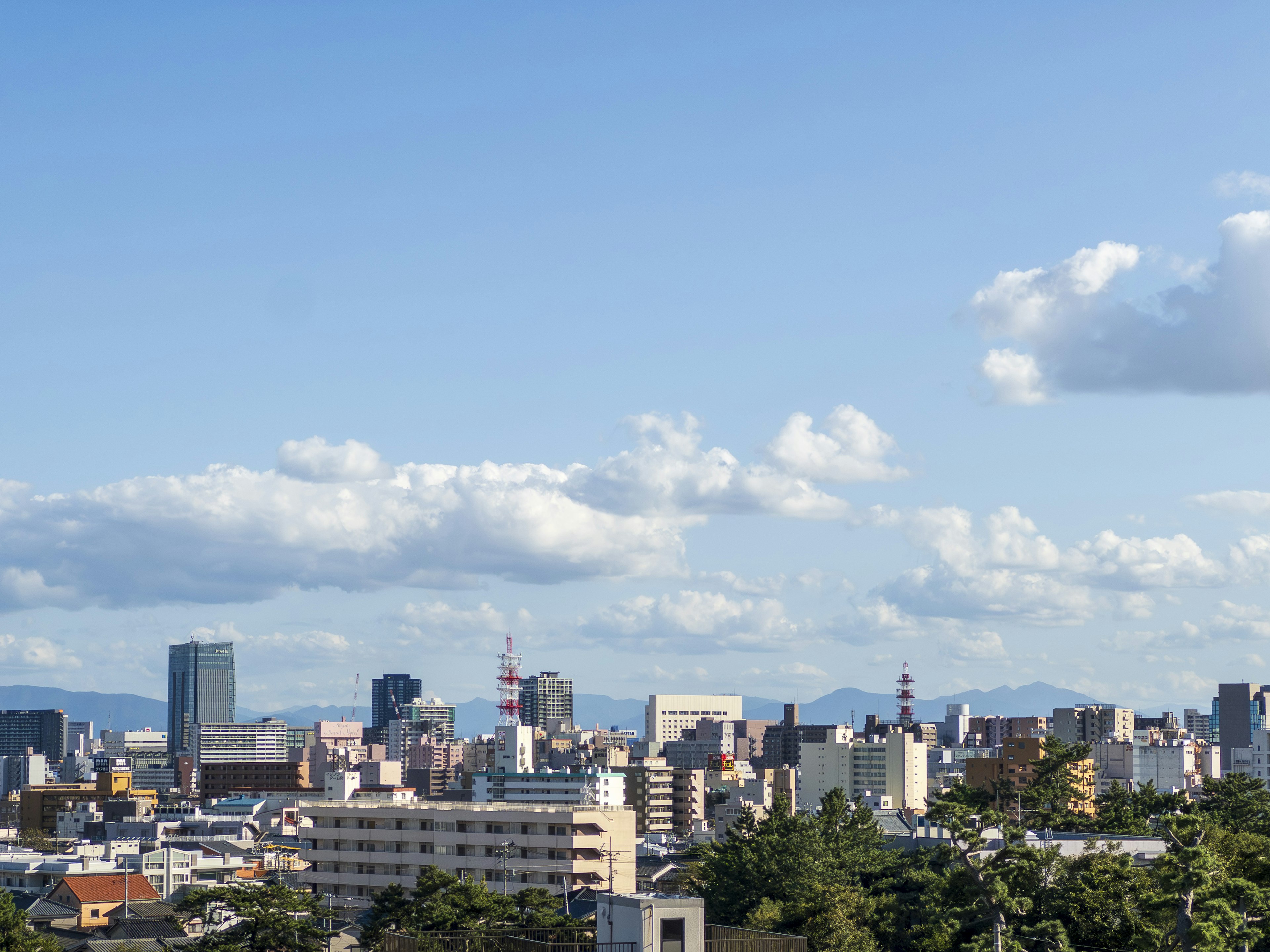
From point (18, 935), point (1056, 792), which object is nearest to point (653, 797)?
point (1056, 792)

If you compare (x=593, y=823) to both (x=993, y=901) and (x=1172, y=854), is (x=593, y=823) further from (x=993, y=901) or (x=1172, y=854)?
(x=1172, y=854)

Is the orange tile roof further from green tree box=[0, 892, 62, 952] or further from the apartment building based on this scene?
the apartment building

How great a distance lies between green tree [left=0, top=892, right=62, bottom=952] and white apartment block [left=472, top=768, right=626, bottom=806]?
93.5 metres

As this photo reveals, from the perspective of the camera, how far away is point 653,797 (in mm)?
175500

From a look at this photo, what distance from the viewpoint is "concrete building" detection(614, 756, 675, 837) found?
174 metres

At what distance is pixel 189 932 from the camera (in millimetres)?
77000

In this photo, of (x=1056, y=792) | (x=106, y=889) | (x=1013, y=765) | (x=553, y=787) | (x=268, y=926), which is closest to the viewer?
(x=268, y=926)

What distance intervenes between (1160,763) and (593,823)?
132302mm

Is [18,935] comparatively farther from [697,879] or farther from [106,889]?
[697,879]

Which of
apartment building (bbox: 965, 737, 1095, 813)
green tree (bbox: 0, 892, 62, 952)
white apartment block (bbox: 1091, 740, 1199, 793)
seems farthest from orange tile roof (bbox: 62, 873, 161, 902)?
white apartment block (bbox: 1091, 740, 1199, 793)

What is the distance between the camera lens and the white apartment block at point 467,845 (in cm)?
8388

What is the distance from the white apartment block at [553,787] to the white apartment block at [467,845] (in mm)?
62832

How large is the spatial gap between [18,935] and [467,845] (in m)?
37.8

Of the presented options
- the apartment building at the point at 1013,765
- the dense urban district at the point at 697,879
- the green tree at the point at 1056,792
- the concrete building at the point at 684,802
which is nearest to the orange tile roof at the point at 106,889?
the dense urban district at the point at 697,879
